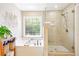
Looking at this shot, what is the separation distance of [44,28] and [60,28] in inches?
23.1

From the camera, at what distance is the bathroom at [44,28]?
369 centimetres

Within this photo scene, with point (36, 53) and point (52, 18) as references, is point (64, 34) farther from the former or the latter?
point (36, 53)

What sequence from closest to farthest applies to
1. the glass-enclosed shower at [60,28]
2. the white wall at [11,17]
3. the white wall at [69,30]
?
the white wall at [11,17] → the white wall at [69,30] → the glass-enclosed shower at [60,28]

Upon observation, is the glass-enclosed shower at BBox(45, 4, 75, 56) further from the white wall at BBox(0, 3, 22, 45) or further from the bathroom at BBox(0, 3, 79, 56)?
the white wall at BBox(0, 3, 22, 45)

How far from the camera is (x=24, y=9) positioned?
4.28m

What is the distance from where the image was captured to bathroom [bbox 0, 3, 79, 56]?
3688mm

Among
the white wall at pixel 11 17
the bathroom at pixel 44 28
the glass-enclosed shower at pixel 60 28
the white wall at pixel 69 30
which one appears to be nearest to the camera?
the white wall at pixel 11 17

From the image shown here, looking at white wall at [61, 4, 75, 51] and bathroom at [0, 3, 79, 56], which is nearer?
bathroom at [0, 3, 79, 56]

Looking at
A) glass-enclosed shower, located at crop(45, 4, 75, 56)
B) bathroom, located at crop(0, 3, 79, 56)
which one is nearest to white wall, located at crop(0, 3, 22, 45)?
bathroom, located at crop(0, 3, 79, 56)

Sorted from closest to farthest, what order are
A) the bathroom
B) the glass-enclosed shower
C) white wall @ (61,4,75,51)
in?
1. the bathroom
2. white wall @ (61,4,75,51)
3. the glass-enclosed shower

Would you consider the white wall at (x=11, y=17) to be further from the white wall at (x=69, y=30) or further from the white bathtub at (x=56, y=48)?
the white wall at (x=69, y=30)

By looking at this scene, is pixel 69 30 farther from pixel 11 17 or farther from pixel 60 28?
pixel 11 17

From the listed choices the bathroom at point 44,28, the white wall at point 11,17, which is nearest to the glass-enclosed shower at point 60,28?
the bathroom at point 44,28

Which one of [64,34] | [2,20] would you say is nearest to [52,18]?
[64,34]
